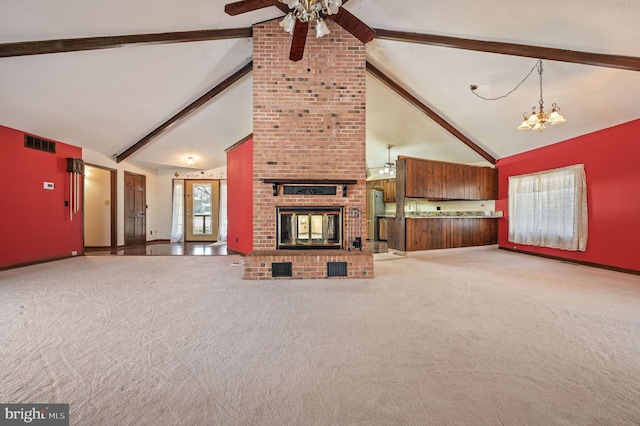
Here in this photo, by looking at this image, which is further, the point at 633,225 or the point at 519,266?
the point at 519,266

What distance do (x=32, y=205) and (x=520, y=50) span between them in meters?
8.27

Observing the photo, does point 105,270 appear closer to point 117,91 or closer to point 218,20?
point 117,91

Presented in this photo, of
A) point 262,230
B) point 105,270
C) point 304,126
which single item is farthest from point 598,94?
point 105,270

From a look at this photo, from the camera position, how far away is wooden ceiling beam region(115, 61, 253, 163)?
441cm

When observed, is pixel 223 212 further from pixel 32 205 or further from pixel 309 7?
pixel 309 7

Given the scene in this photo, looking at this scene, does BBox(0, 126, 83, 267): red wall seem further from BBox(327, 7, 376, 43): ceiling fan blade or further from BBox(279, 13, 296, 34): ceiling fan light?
BBox(327, 7, 376, 43): ceiling fan blade

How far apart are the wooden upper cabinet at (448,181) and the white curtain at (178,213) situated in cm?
678

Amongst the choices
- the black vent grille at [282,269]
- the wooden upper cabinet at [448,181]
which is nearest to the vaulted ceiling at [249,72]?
the wooden upper cabinet at [448,181]

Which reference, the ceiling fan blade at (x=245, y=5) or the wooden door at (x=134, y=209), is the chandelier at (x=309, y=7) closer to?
the ceiling fan blade at (x=245, y=5)

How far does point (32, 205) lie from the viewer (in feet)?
15.6

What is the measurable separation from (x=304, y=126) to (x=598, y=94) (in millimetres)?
4404

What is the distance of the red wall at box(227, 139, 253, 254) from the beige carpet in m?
2.32

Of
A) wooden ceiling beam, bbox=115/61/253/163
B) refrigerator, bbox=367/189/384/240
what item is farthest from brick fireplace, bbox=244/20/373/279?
refrigerator, bbox=367/189/384/240

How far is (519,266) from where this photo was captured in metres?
4.63
